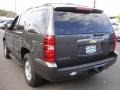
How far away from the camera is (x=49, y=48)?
4602 mm

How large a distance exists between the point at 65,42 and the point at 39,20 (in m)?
0.88

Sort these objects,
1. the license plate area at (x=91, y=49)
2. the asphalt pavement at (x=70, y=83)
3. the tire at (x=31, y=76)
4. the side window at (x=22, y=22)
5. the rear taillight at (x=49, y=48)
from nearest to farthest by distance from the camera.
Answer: the rear taillight at (x=49, y=48) < the license plate area at (x=91, y=49) < the tire at (x=31, y=76) < the asphalt pavement at (x=70, y=83) < the side window at (x=22, y=22)

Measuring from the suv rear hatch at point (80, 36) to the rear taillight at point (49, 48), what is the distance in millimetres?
82

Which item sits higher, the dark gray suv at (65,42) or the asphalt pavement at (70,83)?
the dark gray suv at (65,42)

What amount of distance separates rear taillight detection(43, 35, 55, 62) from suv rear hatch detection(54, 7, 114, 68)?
82 millimetres

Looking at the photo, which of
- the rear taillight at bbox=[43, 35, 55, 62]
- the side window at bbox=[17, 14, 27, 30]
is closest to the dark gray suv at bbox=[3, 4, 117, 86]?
the rear taillight at bbox=[43, 35, 55, 62]

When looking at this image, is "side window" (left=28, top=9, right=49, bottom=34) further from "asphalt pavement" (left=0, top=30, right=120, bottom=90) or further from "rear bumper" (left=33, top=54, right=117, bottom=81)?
"asphalt pavement" (left=0, top=30, right=120, bottom=90)

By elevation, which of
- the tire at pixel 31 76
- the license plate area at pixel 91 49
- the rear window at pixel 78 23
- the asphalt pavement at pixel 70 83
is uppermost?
the rear window at pixel 78 23

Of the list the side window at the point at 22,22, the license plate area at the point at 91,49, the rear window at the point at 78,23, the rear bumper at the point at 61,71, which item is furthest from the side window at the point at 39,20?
the license plate area at the point at 91,49

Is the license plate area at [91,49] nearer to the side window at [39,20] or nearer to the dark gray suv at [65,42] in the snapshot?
the dark gray suv at [65,42]

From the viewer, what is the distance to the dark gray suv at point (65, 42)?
4.64 metres

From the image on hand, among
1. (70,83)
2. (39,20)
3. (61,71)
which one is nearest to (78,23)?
(39,20)

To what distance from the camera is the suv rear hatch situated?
184 inches

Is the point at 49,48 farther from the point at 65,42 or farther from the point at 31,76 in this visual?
the point at 31,76
